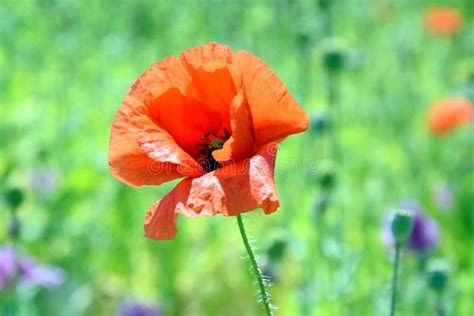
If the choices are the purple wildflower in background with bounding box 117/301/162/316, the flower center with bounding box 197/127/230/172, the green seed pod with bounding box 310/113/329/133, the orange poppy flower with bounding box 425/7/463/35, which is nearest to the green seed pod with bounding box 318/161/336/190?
the green seed pod with bounding box 310/113/329/133

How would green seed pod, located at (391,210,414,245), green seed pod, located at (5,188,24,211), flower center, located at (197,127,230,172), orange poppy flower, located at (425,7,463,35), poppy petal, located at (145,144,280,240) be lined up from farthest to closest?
orange poppy flower, located at (425,7,463,35)
green seed pod, located at (5,188,24,211)
green seed pod, located at (391,210,414,245)
flower center, located at (197,127,230,172)
poppy petal, located at (145,144,280,240)

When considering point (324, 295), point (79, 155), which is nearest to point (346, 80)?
point (79, 155)

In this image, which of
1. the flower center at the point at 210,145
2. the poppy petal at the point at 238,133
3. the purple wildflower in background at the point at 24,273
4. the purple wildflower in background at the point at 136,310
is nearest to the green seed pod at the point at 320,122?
the purple wildflower in background at the point at 136,310

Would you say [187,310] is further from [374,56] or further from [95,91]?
[374,56]

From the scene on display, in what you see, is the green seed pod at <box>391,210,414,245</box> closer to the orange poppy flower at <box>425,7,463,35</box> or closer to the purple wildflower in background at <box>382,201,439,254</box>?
the purple wildflower in background at <box>382,201,439,254</box>

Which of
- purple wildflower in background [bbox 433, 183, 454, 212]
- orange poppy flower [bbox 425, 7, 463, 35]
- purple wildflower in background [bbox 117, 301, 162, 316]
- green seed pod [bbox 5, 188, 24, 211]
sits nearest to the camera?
green seed pod [bbox 5, 188, 24, 211]

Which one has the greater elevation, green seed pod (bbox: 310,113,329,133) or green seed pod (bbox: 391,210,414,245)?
green seed pod (bbox: 310,113,329,133)

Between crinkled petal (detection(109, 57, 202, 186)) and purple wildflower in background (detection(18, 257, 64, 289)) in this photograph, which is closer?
crinkled petal (detection(109, 57, 202, 186))
